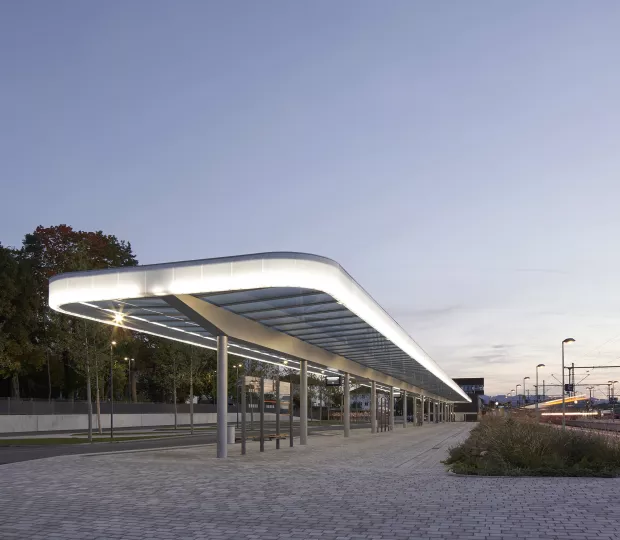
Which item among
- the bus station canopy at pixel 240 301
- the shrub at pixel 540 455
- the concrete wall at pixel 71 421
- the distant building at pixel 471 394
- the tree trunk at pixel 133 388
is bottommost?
the distant building at pixel 471 394

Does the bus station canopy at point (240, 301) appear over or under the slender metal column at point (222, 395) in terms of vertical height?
over

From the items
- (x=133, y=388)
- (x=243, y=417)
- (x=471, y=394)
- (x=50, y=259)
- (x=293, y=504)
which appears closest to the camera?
(x=293, y=504)

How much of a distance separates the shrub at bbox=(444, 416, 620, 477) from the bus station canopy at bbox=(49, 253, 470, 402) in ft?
16.9

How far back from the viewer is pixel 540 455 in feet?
56.3

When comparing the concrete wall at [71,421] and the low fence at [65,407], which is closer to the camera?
the concrete wall at [71,421]

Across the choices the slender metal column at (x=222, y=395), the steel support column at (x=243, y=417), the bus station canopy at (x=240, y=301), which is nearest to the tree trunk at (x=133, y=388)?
the bus station canopy at (x=240, y=301)

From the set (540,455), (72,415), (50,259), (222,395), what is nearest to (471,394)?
(72,415)

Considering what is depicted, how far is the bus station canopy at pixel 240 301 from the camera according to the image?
56.2 ft

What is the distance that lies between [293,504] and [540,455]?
26.0 ft

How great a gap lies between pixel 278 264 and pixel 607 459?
897 cm

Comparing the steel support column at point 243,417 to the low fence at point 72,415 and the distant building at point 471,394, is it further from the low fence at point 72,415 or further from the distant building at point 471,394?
the distant building at point 471,394

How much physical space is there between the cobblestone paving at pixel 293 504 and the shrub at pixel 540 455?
0.74m

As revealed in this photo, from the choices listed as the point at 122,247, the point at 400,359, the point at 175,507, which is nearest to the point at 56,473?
the point at 175,507

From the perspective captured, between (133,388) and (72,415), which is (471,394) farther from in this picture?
(72,415)
